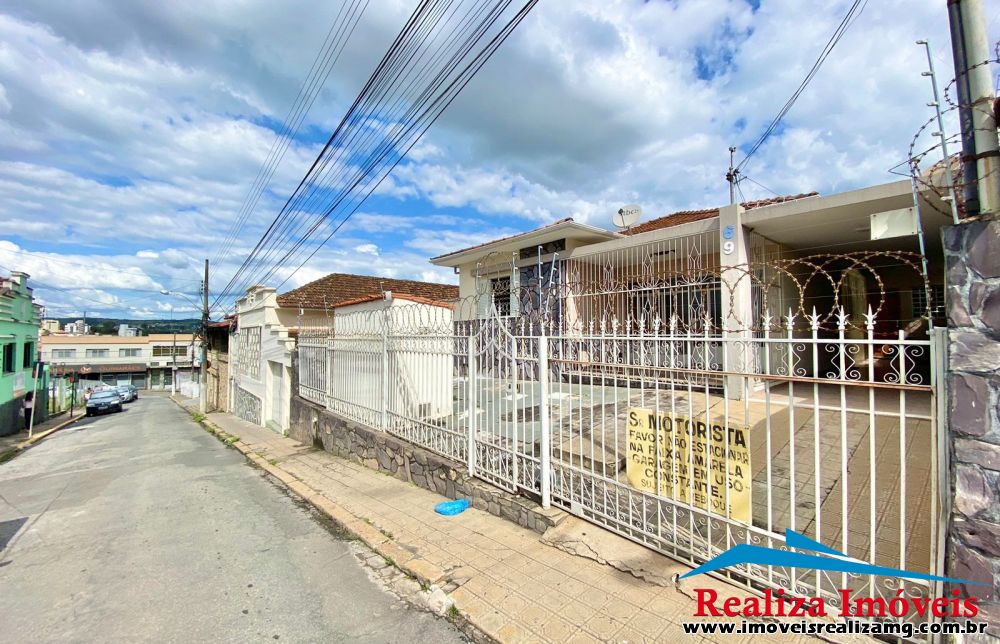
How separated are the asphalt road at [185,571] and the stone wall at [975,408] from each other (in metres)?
2.77

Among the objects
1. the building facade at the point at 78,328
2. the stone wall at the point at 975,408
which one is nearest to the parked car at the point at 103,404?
the stone wall at the point at 975,408

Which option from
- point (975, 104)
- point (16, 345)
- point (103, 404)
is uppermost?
point (975, 104)

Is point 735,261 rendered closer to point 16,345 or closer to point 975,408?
point 975,408

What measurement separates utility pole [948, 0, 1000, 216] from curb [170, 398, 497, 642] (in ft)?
11.8

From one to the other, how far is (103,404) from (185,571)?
108 ft

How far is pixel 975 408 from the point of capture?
6.40 feet

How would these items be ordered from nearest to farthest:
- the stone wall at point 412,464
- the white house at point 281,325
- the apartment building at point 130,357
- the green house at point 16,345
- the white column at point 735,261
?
1. the stone wall at point 412,464
2. the white column at point 735,261
3. the white house at point 281,325
4. the green house at point 16,345
5. the apartment building at point 130,357

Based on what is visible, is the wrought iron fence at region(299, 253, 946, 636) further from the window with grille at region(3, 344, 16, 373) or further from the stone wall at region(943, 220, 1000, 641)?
the window with grille at region(3, 344, 16, 373)

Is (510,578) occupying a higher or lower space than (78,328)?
lower

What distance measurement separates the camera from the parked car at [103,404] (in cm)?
2706

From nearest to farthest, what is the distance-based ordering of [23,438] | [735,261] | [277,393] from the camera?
[735,261], [277,393], [23,438]

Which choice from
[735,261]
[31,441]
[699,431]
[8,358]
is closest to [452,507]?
[699,431]

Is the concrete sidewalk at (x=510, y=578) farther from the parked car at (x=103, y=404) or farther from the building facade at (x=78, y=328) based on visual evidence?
the building facade at (x=78, y=328)

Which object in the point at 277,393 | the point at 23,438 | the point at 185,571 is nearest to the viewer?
the point at 185,571
